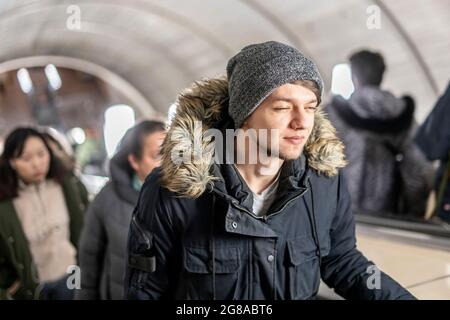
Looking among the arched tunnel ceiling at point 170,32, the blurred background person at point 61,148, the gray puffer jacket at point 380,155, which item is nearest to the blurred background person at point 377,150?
the gray puffer jacket at point 380,155

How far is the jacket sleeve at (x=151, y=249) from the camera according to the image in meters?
0.82

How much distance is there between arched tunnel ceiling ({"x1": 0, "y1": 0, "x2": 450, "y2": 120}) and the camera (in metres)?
1.25

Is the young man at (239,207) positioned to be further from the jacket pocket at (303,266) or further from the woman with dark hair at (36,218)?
the woman with dark hair at (36,218)

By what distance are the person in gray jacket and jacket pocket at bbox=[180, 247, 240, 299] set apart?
0.38 metres

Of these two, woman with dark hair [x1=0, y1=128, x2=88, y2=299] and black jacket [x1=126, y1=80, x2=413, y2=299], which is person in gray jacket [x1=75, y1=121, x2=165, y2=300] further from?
black jacket [x1=126, y1=80, x2=413, y2=299]

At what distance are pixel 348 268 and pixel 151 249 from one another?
1.16 feet

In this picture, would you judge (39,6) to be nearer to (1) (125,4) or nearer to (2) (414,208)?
(1) (125,4)

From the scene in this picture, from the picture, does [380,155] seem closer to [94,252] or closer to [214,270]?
[214,270]

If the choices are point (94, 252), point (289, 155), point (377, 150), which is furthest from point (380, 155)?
point (94, 252)

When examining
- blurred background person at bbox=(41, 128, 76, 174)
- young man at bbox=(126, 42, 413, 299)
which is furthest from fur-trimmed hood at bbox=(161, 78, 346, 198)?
blurred background person at bbox=(41, 128, 76, 174)

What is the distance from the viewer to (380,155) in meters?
1.22

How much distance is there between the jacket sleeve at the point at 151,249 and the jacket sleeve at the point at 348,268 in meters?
0.28

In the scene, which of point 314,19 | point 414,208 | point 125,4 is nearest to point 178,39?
point 125,4

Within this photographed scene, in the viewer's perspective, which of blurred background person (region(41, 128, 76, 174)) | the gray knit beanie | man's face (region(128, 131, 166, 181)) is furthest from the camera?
blurred background person (region(41, 128, 76, 174))
